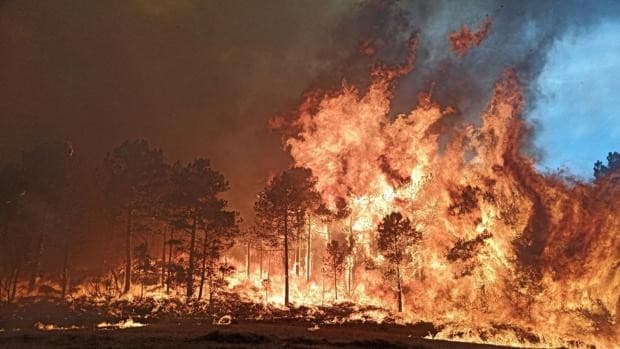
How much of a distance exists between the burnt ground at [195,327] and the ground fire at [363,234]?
41 cm

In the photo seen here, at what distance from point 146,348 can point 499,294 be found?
31509 mm

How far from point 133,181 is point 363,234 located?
29.1 meters

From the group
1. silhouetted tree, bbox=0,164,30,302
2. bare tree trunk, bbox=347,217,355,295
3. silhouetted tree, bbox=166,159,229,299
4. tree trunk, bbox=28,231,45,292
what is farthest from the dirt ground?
bare tree trunk, bbox=347,217,355,295

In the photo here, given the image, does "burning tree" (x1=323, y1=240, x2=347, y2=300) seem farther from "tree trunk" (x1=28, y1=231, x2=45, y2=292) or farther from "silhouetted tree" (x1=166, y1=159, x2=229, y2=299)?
"tree trunk" (x1=28, y1=231, x2=45, y2=292)

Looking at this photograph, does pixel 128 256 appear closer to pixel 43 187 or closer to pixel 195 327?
pixel 43 187

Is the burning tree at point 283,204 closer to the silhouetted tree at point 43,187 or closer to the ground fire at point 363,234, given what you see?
the ground fire at point 363,234

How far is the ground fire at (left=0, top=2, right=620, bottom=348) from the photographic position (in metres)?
37.2

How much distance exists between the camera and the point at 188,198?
52562mm

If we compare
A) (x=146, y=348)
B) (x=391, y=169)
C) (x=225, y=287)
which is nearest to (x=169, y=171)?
(x=225, y=287)

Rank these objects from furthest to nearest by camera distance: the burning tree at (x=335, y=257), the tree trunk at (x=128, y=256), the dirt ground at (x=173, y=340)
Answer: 1. the burning tree at (x=335, y=257)
2. the tree trunk at (x=128, y=256)
3. the dirt ground at (x=173, y=340)

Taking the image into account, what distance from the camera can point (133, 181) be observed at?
57344 mm

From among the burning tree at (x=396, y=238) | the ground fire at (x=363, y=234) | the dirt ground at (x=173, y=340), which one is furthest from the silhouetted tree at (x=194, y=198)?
the dirt ground at (x=173, y=340)

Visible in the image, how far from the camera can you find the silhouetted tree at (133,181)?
5734 cm

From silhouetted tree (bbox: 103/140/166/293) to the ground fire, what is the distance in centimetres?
17
